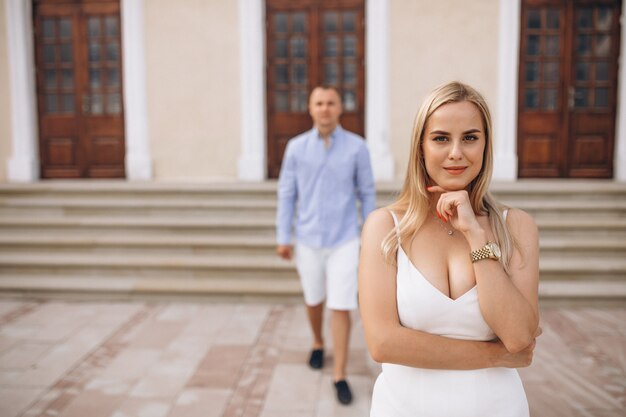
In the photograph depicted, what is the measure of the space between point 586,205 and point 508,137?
1.81 meters

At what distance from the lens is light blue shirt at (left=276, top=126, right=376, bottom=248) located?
359 centimetres

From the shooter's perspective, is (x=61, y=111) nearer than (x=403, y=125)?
No

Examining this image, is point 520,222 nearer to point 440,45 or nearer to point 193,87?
point 440,45

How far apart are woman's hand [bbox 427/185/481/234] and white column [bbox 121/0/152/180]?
752cm

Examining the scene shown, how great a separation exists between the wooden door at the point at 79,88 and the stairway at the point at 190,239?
141cm

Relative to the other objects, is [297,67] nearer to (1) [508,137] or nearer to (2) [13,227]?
(1) [508,137]

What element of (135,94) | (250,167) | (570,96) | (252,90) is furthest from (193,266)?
(570,96)

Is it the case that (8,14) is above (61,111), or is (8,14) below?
above

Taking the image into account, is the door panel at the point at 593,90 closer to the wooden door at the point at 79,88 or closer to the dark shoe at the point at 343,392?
the dark shoe at the point at 343,392

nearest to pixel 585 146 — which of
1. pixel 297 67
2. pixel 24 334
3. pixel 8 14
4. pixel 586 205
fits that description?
pixel 586 205

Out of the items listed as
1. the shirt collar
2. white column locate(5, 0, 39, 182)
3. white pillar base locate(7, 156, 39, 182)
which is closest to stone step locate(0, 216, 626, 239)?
white pillar base locate(7, 156, 39, 182)

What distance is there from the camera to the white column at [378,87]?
801cm

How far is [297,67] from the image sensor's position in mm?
8414

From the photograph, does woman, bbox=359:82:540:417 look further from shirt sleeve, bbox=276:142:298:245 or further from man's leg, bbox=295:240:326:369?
shirt sleeve, bbox=276:142:298:245
